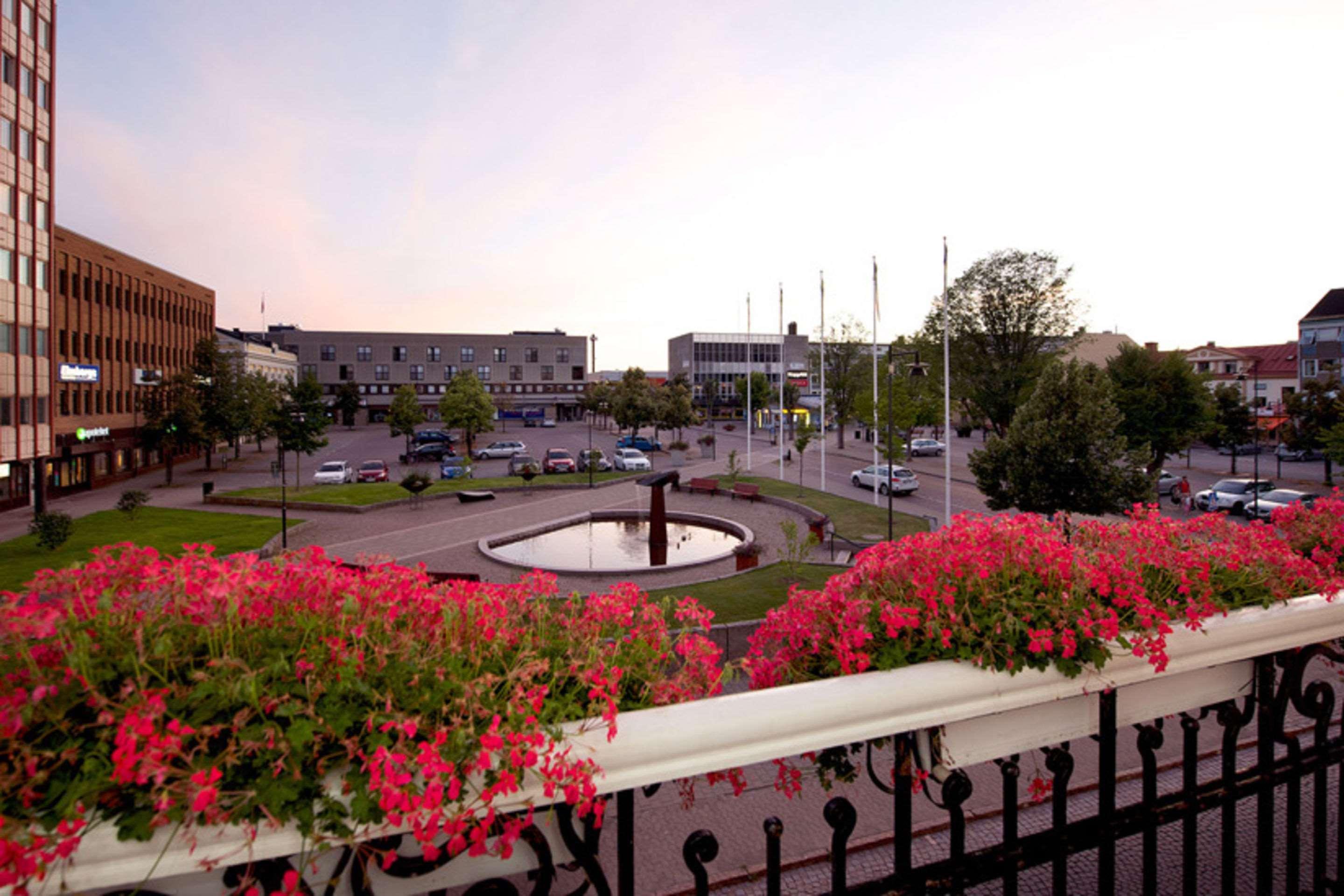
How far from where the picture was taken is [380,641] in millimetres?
1948

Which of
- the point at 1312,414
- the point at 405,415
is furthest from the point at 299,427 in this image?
the point at 1312,414

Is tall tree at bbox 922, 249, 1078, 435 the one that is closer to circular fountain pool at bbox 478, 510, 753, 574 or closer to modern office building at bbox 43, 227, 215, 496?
circular fountain pool at bbox 478, 510, 753, 574

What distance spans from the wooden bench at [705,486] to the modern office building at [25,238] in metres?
27.7

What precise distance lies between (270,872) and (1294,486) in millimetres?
50926

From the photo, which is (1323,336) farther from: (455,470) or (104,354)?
(104,354)

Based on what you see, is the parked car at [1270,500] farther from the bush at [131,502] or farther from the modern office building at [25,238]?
the modern office building at [25,238]

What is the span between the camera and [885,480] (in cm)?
3672

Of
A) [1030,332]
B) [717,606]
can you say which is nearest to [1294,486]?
[1030,332]

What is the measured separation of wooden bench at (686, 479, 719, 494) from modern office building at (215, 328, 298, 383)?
1631 inches

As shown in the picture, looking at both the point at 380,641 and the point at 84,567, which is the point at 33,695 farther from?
the point at 84,567

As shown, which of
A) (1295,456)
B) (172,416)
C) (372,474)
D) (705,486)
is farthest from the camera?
(1295,456)

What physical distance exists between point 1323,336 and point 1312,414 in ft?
114

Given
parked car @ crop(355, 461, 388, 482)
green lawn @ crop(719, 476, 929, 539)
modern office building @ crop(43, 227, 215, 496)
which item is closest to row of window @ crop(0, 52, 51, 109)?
modern office building @ crop(43, 227, 215, 496)

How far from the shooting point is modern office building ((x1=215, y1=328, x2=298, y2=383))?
67625 millimetres
